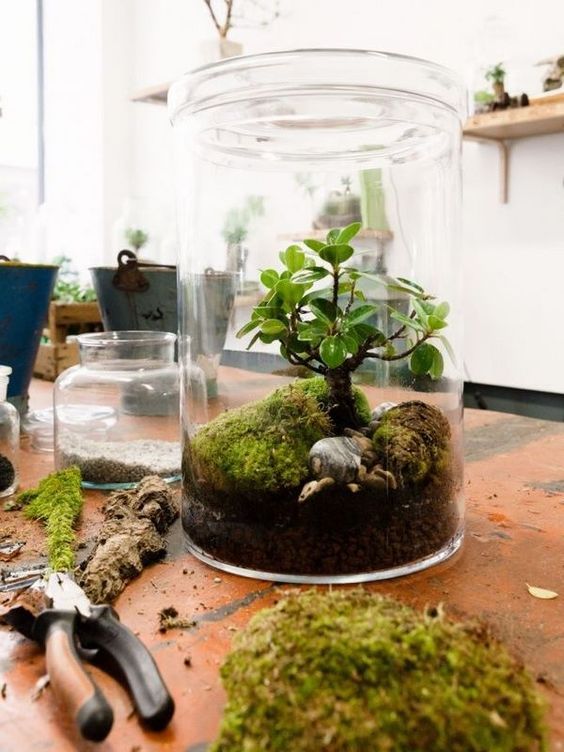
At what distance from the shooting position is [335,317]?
23.3 inches

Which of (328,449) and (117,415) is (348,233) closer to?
(328,449)

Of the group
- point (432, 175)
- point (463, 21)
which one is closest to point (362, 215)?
point (432, 175)

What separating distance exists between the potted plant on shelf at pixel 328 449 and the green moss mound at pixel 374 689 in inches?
7.3

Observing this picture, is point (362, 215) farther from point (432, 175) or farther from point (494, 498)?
point (494, 498)

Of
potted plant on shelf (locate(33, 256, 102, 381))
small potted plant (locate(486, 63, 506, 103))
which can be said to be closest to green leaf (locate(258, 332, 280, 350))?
potted plant on shelf (locate(33, 256, 102, 381))

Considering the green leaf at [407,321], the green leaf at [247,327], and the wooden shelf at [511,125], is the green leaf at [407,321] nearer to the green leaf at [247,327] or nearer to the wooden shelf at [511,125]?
the green leaf at [247,327]

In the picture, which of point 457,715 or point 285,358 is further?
point 285,358

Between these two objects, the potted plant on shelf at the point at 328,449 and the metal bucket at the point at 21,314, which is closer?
the potted plant on shelf at the point at 328,449

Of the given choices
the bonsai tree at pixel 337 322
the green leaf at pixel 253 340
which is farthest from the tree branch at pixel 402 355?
the green leaf at pixel 253 340

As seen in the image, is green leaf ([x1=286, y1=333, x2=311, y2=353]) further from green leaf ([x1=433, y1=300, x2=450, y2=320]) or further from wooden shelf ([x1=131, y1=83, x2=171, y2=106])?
wooden shelf ([x1=131, y1=83, x2=171, y2=106])

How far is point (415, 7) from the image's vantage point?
2.58m

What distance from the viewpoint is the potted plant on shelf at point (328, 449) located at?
1.86 ft

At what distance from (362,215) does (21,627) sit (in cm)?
45

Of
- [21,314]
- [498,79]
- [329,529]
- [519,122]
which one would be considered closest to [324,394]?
[329,529]
